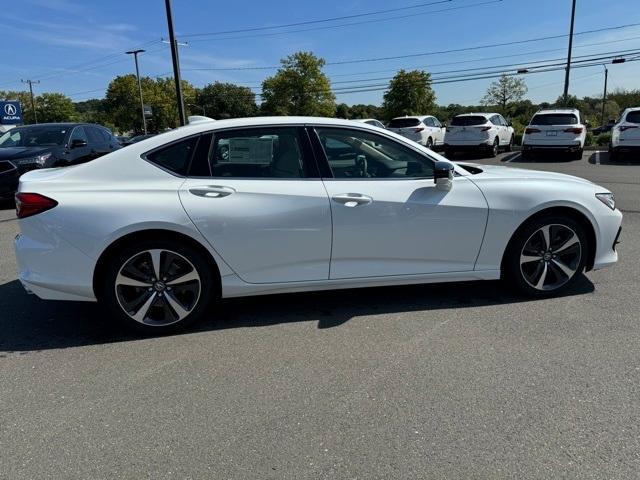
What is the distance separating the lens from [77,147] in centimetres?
1091

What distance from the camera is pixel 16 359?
3451 millimetres

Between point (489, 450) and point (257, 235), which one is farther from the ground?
point (257, 235)

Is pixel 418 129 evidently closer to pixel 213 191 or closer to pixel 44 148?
pixel 44 148

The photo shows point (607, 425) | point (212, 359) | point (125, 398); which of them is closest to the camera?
point (607, 425)

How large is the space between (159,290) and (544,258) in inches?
122

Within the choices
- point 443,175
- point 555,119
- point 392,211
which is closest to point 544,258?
point 443,175

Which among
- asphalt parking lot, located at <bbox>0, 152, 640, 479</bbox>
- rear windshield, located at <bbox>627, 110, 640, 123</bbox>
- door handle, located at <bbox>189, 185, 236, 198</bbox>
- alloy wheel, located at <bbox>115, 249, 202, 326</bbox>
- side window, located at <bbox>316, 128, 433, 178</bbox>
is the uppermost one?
rear windshield, located at <bbox>627, 110, 640, 123</bbox>

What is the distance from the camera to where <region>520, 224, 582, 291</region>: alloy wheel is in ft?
13.9

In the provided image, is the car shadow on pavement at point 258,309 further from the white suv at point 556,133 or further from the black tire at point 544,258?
the white suv at point 556,133

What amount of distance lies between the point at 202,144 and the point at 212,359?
1.58 m

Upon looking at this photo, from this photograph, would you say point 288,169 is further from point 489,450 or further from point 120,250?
point 489,450

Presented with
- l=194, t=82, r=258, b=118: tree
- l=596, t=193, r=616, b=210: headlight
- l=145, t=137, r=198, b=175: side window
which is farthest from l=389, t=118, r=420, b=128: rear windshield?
l=194, t=82, r=258, b=118: tree

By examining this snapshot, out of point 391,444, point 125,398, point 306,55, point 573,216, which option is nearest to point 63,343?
point 125,398

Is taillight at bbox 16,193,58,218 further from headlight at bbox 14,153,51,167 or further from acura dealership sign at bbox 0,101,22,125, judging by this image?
acura dealership sign at bbox 0,101,22,125
